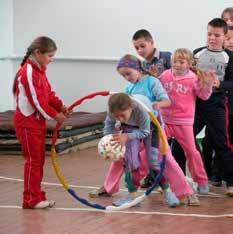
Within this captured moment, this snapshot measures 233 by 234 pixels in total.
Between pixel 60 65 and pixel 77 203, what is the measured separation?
5.76m

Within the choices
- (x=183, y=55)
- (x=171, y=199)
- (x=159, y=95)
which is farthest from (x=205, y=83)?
(x=171, y=199)

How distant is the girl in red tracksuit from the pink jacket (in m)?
1.11

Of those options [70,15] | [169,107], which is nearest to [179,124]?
[169,107]

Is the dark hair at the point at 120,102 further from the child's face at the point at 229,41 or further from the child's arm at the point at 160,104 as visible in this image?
the child's face at the point at 229,41

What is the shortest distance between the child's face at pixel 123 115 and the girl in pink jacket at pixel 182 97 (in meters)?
0.83

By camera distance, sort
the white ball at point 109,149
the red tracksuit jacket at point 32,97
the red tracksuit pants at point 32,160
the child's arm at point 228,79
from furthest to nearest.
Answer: the child's arm at point 228,79
the red tracksuit pants at point 32,160
the red tracksuit jacket at point 32,97
the white ball at point 109,149

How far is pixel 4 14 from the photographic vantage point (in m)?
12.2

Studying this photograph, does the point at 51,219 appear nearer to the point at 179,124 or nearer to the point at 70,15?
the point at 179,124

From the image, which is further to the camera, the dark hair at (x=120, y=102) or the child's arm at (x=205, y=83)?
the child's arm at (x=205, y=83)

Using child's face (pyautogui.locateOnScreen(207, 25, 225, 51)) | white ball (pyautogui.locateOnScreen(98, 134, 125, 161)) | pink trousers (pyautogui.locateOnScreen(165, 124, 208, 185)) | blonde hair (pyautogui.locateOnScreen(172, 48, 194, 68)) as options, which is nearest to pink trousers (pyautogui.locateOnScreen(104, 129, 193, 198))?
pink trousers (pyautogui.locateOnScreen(165, 124, 208, 185))

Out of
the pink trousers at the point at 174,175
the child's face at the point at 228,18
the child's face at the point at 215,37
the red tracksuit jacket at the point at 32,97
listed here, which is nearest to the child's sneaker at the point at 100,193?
the pink trousers at the point at 174,175

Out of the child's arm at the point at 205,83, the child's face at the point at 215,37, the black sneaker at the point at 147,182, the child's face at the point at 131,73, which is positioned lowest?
the black sneaker at the point at 147,182

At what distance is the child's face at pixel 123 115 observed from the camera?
19.5 ft

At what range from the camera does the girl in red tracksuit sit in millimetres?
6199
